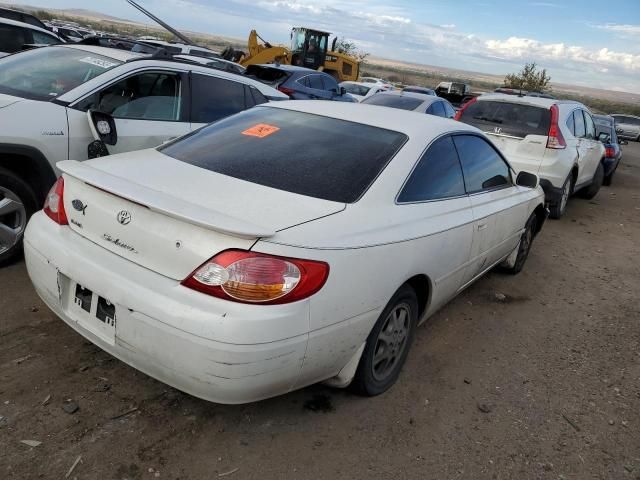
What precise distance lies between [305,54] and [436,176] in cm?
2197

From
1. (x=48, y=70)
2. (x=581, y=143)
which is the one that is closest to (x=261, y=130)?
(x=48, y=70)

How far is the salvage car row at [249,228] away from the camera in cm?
221

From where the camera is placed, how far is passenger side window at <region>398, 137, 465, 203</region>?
304 centimetres

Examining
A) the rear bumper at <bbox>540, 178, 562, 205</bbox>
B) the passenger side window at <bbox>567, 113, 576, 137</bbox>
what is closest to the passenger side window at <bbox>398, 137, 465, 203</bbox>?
the rear bumper at <bbox>540, 178, 562, 205</bbox>

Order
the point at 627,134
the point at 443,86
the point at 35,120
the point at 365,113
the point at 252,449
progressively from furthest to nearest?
the point at 627,134 < the point at 443,86 < the point at 35,120 < the point at 365,113 < the point at 252,449

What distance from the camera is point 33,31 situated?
995 centimetres

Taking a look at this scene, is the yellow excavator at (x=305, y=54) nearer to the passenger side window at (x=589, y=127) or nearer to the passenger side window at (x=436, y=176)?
the passenger side window at (x=589, y=127)

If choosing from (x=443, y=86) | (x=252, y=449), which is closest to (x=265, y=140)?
(x=252, y=449)

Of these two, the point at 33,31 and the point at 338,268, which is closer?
the point at 338,268

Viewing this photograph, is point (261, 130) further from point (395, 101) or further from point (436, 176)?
point (395, 101)

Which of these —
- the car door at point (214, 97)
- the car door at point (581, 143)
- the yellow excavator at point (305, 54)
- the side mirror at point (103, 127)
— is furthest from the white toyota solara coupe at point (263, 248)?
the yellow excavator at point (305, 54)

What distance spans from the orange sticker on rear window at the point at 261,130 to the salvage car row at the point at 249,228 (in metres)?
0.01

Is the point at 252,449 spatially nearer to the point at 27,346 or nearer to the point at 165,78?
the point at 27,346

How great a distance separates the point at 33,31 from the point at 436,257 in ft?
32.3
